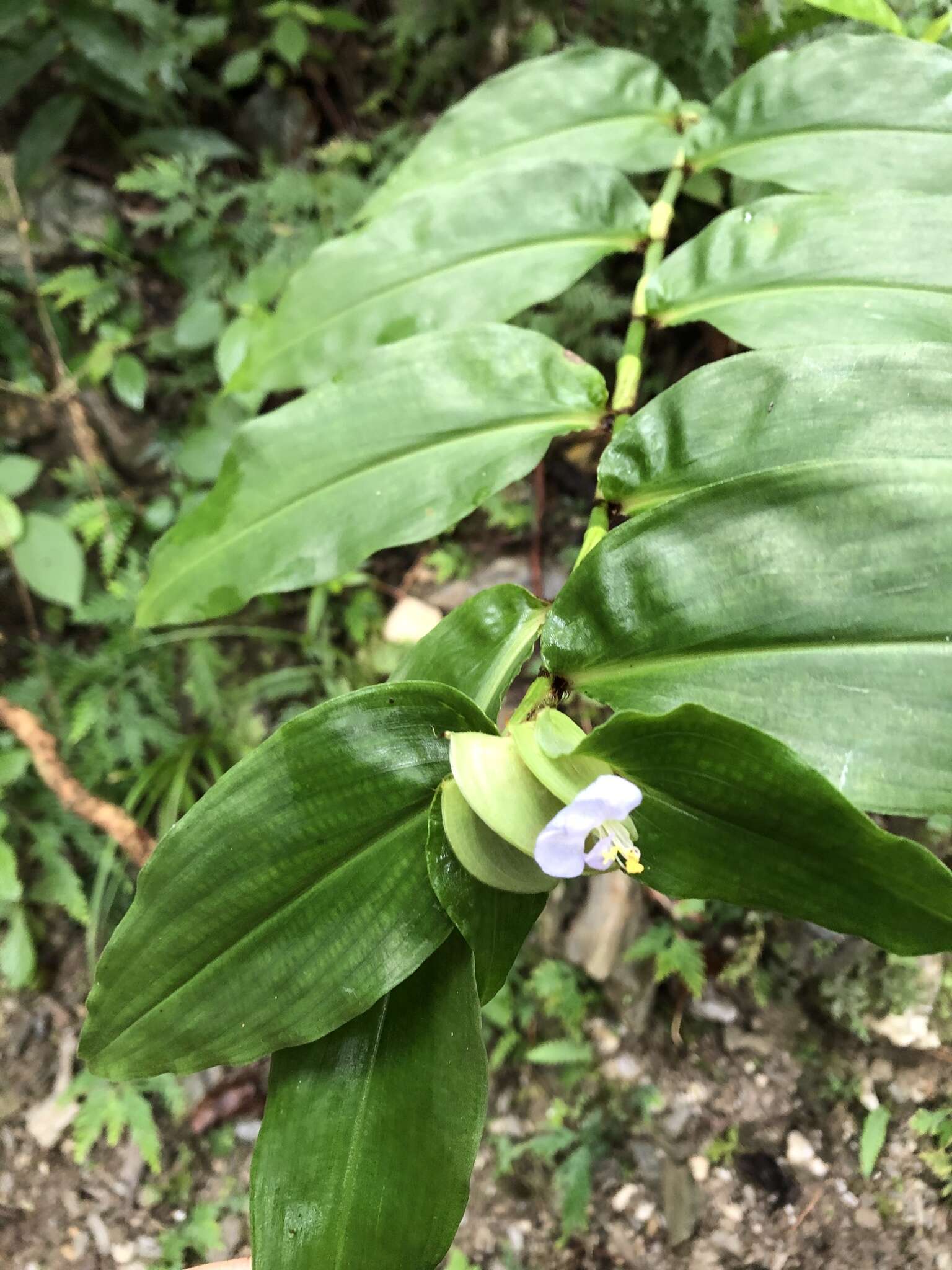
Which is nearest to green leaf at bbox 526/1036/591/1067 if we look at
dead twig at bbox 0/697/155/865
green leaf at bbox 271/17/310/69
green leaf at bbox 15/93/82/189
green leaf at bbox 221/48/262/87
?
dead twig at bbox 0/697/155/865

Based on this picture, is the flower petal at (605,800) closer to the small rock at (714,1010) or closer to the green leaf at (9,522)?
the small rock at (714,1010)

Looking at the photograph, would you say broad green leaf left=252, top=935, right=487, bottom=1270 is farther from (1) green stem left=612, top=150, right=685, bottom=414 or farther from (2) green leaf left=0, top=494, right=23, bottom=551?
(2) green leaf left=0, top=494, right=23, bottom=551

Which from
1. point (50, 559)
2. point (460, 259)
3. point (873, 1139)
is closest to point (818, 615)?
point (460, 259)

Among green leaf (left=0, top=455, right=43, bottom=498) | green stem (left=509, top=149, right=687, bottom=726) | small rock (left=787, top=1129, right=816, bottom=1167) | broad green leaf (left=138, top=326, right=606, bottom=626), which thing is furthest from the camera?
green leaf (left=0, top=455, right=43, bottom=498)

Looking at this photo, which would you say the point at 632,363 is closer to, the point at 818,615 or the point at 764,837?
the point at 818,615

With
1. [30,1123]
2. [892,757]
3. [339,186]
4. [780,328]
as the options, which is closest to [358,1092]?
[892,757]

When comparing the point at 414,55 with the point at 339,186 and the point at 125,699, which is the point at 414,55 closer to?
the point at 339,186
